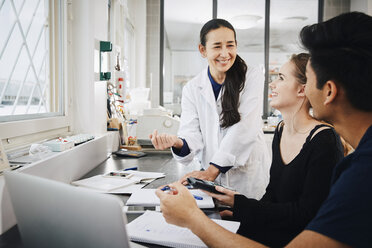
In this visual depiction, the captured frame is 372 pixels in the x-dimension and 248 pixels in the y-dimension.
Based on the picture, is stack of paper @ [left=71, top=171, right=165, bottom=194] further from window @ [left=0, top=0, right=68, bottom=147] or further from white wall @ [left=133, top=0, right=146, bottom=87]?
white wall @ [left=133, top=0, right=146, bottom=87]

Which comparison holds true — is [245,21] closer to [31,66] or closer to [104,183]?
[31,66]

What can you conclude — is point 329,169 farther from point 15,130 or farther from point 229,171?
point 15,130

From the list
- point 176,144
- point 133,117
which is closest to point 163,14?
point 133,117

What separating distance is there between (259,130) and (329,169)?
0.74 meters

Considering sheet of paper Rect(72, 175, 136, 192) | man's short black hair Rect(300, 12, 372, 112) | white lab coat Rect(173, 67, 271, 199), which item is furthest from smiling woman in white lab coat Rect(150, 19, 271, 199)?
man's short black hair Rect(300, 12, 372, 112)

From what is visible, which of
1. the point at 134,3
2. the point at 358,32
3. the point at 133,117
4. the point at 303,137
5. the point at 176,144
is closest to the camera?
the point at 358,32

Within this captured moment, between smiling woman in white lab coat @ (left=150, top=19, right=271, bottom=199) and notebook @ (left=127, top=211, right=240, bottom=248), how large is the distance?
25.4 inches

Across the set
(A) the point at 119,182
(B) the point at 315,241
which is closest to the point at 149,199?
(A) the point at 119,182

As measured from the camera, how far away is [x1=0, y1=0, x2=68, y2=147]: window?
1.37m

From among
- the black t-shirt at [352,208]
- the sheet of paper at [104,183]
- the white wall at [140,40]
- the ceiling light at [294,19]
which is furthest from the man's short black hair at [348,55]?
the ceiling light at [294,19]

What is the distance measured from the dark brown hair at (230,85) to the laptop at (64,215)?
1.21 meters

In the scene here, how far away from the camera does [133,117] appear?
302 centimetres

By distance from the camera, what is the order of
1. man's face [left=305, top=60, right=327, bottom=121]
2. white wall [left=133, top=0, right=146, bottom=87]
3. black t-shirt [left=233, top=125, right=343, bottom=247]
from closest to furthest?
man's face [left=305, top=60, right=327, bottom=121], black t-shirt [left=233, top=125, right=343, bottom=247], white wall [left=133, top=0, right=146, bottom=87]

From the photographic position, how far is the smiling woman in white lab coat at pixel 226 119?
5.52 feet
